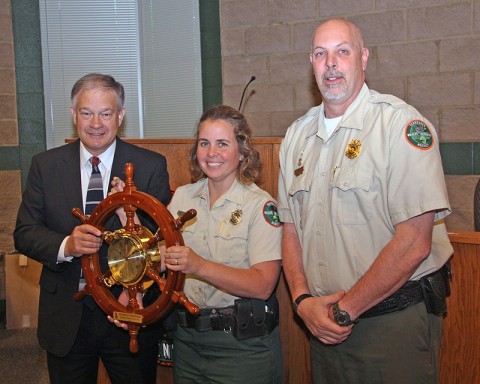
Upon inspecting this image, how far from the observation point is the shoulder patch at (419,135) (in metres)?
1.78

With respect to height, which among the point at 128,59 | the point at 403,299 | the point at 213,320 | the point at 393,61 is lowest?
the point at 213,320

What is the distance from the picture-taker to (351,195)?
6.12ft

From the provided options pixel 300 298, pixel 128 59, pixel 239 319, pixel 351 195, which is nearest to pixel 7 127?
pixel 128 59

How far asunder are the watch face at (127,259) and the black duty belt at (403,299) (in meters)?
0.69

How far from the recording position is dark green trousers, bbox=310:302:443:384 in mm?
1854

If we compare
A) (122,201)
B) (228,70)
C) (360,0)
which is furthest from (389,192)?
(228,70)

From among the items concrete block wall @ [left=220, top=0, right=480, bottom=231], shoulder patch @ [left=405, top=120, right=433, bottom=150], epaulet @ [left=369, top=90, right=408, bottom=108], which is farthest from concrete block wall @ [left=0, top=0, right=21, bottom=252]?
shoulder patch @ [left=405, top=120, right=433, bottom=150]

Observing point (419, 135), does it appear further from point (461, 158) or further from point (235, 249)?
point (461, 158)

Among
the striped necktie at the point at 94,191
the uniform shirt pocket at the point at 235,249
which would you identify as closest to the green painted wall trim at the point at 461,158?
the uniform shirt pocket at the point at 235,249

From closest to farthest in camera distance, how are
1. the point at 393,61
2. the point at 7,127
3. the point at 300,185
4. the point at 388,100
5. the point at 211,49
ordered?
the point at 388,100
the point at 300,185
the point at 393,61
the point at 211,49
the point at 7,127

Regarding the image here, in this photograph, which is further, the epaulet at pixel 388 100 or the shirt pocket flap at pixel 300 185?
the shirt pocket flap at pixel 300 185

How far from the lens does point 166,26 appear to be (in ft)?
16.5

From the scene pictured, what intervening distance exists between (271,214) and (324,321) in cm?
43

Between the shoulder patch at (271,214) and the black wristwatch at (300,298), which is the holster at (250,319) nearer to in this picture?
the black wristwatch at (300,298)
